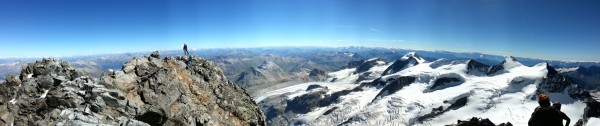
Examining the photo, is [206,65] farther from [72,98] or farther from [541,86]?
[541,86]

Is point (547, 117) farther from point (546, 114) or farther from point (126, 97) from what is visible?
point (126, 97)

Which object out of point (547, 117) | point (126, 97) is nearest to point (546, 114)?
point (547, 117)

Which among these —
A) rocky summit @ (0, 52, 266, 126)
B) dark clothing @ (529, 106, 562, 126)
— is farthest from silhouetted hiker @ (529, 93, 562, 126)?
rocky summit @ (0, 52, 266, 126)

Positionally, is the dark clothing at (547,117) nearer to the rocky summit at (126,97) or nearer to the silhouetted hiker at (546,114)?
the silhouetted hiker at (546,114)

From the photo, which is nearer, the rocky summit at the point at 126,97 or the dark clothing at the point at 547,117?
the dark clothing at the point at 547,117

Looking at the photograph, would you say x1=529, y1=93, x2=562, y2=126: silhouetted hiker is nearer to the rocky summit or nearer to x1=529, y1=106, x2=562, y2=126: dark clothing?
x1=529, y1=106, x2=562, y2=126: dark clothing

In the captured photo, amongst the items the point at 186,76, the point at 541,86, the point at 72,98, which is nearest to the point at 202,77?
the point at 186,76

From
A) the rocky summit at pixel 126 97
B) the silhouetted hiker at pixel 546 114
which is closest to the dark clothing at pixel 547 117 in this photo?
the silhouetted hiker at pixel 546 114
